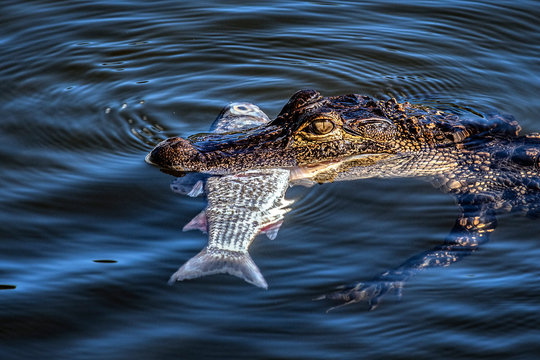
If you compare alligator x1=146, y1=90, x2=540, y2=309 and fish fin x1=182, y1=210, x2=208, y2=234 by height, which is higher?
alligator x1=146, y1=90, x2=540, y2=309

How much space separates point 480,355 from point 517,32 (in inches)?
→ 223

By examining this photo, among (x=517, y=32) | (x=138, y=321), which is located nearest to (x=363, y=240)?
(x=138, y=321)

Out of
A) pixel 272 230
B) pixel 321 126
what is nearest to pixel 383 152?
pixel 321 126

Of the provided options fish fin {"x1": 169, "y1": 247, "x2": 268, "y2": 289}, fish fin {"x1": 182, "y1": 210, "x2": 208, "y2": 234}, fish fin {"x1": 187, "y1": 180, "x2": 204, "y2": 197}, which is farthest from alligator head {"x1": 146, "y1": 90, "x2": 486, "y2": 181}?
fish fin {"x1": 169, "y1": 247, "x2": 268, "y2": 289}

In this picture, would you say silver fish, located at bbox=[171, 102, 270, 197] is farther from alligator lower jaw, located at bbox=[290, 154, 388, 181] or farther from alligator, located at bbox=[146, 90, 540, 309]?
alligator lower jaw, located at bbox=[290, 154, 388, 181]

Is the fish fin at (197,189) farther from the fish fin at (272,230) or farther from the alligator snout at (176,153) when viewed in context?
the fish fin at (272,230)

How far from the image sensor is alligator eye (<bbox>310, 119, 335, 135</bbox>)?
5520 mm

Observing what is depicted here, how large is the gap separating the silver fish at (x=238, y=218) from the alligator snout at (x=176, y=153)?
31cm

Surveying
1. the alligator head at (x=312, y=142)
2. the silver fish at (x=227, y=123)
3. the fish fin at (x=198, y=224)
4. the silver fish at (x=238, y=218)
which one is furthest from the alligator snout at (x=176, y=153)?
the fish fin at (x=198, y=224)

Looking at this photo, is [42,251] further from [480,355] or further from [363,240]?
[480,355]

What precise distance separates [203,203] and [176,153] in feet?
1.53

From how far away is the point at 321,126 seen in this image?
5.54 meters

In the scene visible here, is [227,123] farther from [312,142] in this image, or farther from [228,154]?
[312,142]

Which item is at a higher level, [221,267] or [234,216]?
[234,216]
